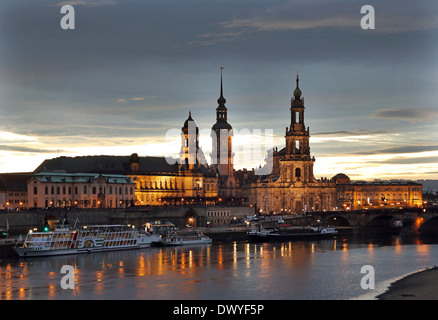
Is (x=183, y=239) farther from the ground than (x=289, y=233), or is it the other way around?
(x=183, y=239)

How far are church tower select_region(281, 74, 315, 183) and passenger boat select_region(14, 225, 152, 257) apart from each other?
8458 centimetres

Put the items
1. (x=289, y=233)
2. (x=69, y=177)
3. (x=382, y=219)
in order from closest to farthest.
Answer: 1. (x=289, y=233)
2. (x=69, y=177)
3. (x=382, y=219)

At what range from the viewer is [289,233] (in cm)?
14025

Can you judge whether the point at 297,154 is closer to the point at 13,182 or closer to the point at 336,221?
the point at 336,221

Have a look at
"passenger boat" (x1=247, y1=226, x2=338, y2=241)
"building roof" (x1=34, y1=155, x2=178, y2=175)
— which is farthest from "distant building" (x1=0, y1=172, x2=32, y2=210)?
"passenger boat" (x1=247, y1=226, x2=338, y2=241)

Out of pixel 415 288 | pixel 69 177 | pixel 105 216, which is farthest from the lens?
pixel 69 177

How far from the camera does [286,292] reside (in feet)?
223

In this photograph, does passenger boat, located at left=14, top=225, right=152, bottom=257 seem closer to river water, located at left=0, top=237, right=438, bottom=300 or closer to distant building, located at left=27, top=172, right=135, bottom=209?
river water, located at left=0, top=237, right=438, bottom=300

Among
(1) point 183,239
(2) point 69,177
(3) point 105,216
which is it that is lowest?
(1) point 183,239

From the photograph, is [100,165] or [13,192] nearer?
[13,192]

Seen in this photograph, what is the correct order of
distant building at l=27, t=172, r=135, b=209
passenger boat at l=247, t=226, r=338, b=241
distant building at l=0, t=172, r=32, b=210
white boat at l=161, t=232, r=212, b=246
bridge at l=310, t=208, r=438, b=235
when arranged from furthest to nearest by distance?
distant building at l=0, t=172, r=32, b=210 < bridge at l=310, t=208, r=438, b=235 < distant building at l=27, t=172, r=135, b=209 < passenger boat at l=247, t=226, r=338, b=241 < white boat at l=161, t=232, r=212, b=246

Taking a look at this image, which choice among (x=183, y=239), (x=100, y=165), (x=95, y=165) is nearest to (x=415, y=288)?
(x=183, y=239)

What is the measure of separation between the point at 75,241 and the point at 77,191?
1834 inches

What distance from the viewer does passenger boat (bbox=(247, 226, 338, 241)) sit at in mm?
131500
